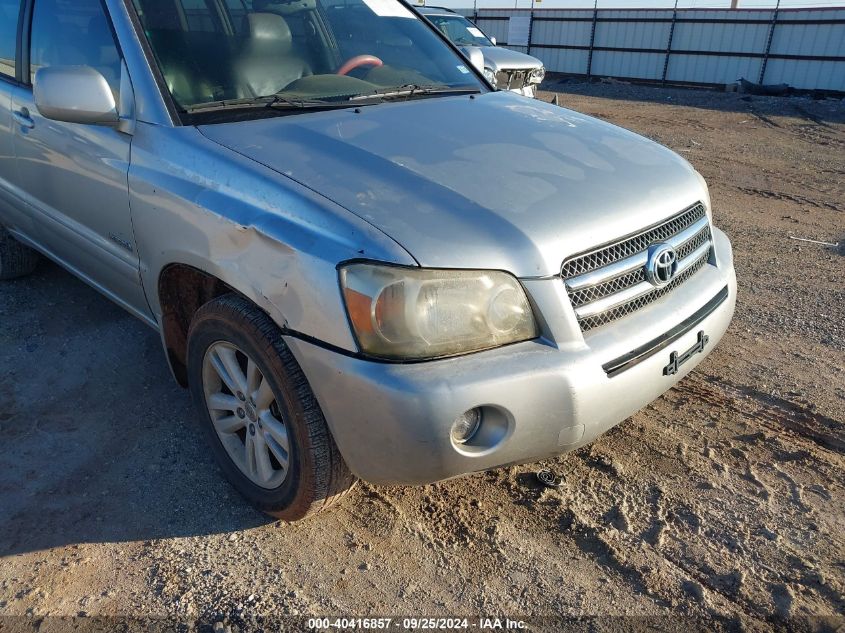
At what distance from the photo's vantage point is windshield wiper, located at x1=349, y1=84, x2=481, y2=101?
3027 mm

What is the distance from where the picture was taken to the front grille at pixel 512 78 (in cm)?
1006

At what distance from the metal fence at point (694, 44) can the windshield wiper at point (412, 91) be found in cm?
1688

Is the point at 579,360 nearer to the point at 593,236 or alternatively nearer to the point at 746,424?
the point at 593,236

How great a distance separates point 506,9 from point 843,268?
22910 millimetres

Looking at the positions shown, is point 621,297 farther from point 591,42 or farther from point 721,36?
point 591,42

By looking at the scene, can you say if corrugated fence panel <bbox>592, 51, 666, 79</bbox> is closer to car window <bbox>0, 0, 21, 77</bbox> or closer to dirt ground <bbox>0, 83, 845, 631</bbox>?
dirt ground <bbox>0, 83, 845, 631</bbox>

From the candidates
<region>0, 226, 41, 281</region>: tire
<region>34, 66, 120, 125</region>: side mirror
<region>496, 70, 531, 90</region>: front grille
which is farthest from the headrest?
<region>496, 70, 531, 90</region>: front grille

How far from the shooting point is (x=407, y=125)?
2697mm

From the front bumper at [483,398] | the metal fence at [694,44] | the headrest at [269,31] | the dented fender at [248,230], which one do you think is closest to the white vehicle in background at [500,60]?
the headrest at [269,31]

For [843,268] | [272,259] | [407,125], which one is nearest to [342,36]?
[407,125]

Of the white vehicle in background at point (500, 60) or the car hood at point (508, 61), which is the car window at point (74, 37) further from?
the car hood at point (508, 61)

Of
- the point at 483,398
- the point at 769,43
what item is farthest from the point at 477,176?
the point at 769,43

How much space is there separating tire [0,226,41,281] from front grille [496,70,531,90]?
23.4ft

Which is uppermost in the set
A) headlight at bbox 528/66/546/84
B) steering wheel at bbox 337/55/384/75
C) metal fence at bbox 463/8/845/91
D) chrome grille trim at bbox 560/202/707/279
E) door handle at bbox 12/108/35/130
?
steering wheel at bbox 337/55/384/75
